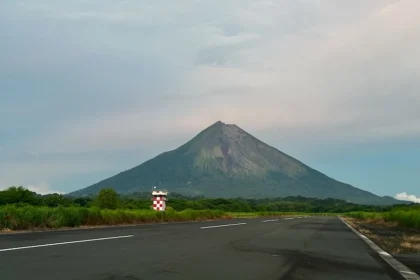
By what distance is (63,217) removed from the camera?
1925 cm

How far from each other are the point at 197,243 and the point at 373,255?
439 centimetres

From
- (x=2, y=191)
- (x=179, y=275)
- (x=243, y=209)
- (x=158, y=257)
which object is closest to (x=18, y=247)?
(x=158, y=257)

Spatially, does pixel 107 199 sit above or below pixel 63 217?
above

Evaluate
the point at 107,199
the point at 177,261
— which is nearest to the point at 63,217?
the point at 177,261

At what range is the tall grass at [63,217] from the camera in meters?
16.9

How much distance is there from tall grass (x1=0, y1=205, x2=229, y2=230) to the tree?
17.5 m

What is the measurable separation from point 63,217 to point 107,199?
2778 cm

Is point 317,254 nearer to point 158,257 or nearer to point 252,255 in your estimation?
point 252,255

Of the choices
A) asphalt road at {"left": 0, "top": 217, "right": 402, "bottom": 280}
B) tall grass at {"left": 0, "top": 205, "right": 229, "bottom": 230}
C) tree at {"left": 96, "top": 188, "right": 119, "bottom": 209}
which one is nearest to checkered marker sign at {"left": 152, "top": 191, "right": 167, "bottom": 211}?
tall grass at {"left": 0, "top": 205, "right": 229, "bottom": 230}

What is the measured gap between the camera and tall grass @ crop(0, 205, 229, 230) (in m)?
16.9

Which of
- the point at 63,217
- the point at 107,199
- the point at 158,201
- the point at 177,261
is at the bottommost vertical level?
the point at 177,261

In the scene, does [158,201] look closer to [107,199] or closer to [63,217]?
[63,217]

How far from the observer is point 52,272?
7.24 meters

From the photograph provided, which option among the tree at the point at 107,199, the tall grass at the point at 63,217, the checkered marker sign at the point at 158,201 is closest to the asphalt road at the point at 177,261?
the tall grass at the point at 63,217
